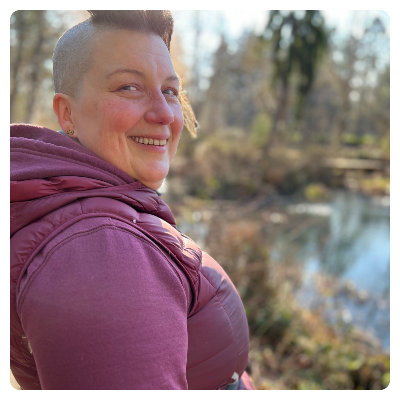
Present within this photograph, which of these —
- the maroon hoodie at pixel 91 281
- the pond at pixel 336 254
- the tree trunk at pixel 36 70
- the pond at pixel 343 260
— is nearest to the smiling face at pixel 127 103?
the maroon hoodie at pixel 91 281

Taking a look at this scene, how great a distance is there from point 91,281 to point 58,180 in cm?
26

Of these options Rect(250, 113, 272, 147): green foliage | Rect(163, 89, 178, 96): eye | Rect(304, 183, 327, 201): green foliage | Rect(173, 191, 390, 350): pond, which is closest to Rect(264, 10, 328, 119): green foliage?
Rect(250, 113, 272, 147): green foliage

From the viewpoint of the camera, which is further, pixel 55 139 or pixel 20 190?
pixel 55 139

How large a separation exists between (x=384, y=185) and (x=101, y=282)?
14.6m

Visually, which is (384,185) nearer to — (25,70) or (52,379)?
(25,70)

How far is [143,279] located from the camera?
756 millimetres

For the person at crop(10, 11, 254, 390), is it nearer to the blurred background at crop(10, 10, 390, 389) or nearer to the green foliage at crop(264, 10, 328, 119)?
the blurred background at crop(10, 10, 390, 389)

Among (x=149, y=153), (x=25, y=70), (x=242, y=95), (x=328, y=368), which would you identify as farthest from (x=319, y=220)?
(x=242, y=95)

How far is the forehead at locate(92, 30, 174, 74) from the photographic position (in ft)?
3.26

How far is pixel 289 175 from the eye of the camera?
13.8 meters

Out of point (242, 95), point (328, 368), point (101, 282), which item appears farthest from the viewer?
point (242, 95)

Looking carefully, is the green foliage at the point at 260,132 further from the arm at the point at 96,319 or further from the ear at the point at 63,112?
the arm at the point at 96,319

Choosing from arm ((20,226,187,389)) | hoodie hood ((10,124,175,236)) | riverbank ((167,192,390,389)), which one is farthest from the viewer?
riverbank ((167,192,390,389))

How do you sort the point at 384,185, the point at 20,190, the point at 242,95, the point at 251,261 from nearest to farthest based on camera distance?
the point at 20,190, the point at 251,261, the point at 384,185, the point at 242,95
